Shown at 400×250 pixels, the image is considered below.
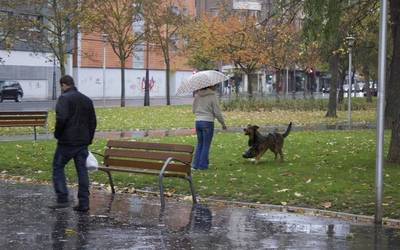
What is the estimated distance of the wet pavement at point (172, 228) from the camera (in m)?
6.86

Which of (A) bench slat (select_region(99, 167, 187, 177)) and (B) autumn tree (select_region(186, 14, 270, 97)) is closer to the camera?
(A) bench slat (select_region(99, 167, 187, 177))

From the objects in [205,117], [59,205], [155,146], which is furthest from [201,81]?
[59,205]

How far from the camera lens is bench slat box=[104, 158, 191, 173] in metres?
9.50

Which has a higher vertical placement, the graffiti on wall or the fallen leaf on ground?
the graffiti on wall

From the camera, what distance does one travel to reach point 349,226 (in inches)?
311

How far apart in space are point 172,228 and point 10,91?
151 ft

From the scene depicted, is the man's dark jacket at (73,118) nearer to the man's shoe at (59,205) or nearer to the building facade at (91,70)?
the man's shoe at (59,205)

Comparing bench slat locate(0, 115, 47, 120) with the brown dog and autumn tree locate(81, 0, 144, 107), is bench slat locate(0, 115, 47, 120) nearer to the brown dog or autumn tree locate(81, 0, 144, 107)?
the brown dog

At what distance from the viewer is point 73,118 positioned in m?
8.48

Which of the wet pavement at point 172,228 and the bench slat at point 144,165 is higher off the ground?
the bench slat at point 144,165

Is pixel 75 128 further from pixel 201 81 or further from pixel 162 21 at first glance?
pixel 162 21

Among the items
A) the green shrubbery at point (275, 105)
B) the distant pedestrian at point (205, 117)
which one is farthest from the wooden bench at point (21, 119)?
the green shrubbery at point (275, 105)

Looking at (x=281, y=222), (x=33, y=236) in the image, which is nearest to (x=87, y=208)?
(x=33, y=236)

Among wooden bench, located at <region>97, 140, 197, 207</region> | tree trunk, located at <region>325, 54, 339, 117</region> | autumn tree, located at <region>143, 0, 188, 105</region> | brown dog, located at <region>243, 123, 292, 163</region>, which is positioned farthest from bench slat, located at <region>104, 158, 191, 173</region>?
autumn tree, located at <region>143, 0, 188, 105</region>
